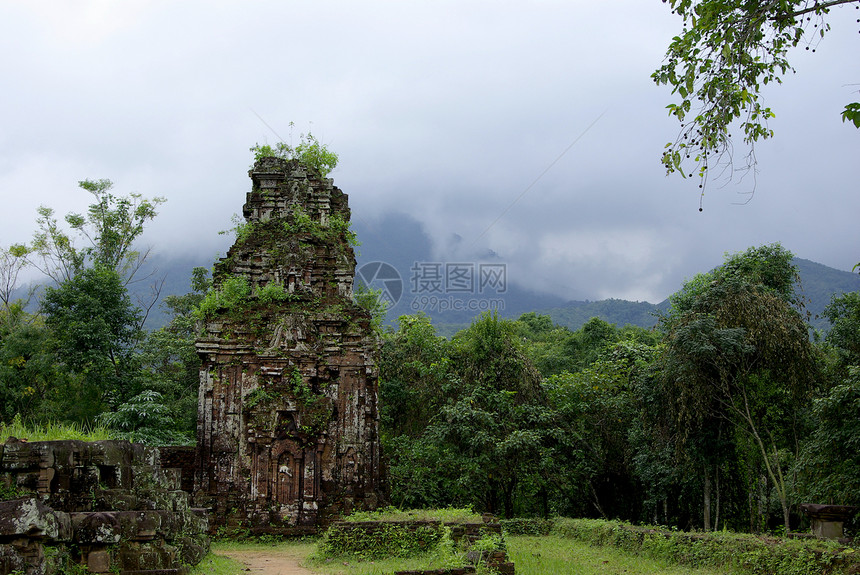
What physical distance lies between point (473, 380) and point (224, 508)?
856cm

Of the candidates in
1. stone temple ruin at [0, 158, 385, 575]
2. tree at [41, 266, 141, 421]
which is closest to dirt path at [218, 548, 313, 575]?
stone temple ruin at [0, 158, 385, 575]

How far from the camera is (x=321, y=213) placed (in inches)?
749

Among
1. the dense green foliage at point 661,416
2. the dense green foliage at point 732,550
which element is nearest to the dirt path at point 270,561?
the dense green foliage at point 732,550

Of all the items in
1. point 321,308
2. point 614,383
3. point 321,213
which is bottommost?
point 614,383

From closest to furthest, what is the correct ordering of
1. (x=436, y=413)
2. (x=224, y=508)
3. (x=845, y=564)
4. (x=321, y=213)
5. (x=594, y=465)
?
(x=845, y=564)
(x=224, y=508)
(x=321, y=213)
(x=594, y=465)
(x=436, y=413)

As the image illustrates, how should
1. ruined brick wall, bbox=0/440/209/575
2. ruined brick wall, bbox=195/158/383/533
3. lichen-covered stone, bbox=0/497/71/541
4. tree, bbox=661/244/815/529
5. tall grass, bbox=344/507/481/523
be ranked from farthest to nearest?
ruined brick wall, bbox=195/158/383/533, tree, bbox=661/244/815/529, tall grass, bbox=344/507/481/523, ruined brick wall, bbox=0/440/209/575, lichen-covered stone, bbox=0/497/71/541

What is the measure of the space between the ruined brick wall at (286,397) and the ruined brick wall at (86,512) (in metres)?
7.10

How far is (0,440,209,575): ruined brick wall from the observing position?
6547mm

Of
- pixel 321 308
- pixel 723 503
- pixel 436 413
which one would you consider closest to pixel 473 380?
pixel 436 413

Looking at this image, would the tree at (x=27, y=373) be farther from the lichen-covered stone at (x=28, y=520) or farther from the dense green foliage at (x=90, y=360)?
the lichen-covered stone at (x=28, y=520)

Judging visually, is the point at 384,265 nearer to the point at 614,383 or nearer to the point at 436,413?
the point at 436,413

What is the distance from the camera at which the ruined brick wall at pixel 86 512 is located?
21.5ft

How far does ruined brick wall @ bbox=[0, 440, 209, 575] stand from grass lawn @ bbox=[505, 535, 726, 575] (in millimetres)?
5517

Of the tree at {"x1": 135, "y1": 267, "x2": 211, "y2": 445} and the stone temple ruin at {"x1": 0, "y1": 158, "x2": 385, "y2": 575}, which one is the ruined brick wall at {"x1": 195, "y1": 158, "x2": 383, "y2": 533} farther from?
the tree at {"x1": 135, "y1": 267, "x2": 211, "y2": 445}
